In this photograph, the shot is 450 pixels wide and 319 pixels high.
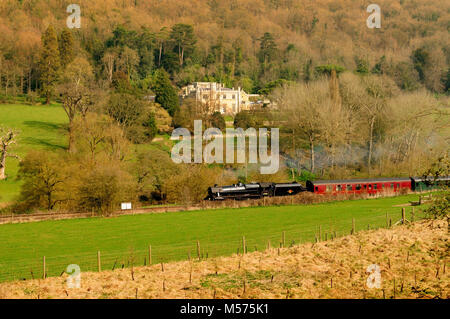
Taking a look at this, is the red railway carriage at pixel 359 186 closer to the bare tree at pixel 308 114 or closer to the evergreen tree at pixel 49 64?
the bare tree at pixel 308 114

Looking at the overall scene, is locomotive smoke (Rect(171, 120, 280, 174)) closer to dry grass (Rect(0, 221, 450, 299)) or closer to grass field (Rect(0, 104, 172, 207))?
grass field (Rect(0, 104, 172, 207))

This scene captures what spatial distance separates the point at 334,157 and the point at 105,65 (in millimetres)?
52966

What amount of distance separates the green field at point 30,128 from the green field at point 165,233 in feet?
48.7

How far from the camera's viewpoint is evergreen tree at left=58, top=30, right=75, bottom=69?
84312 millimetres

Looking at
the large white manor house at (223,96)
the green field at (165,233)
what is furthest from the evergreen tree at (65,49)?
the green field at (165,233)

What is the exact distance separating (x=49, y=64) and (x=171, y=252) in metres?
66.2

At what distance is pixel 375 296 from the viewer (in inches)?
558

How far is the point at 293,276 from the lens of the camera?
16.1 meters

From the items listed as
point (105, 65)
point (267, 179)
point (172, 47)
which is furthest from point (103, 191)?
point (172, 47)

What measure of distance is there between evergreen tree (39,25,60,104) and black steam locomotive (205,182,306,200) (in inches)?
1850

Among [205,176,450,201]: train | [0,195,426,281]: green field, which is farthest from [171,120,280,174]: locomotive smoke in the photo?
[0,195,426,281]: green field

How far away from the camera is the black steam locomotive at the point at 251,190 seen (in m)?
39.3

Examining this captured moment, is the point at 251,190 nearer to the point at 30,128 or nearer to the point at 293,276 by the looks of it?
the point at 293,276

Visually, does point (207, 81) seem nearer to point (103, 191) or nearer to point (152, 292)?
point (103, 191)
